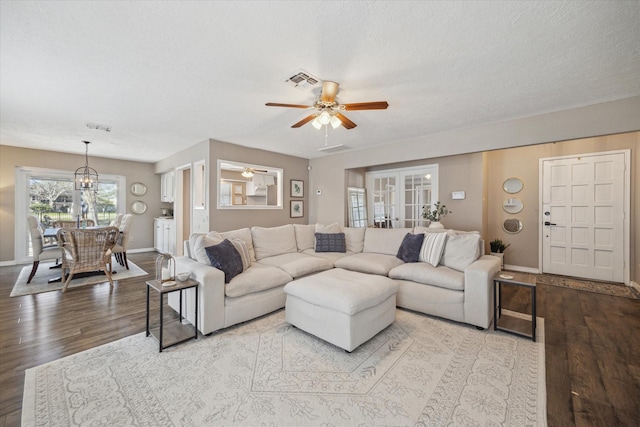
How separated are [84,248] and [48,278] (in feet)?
3.93

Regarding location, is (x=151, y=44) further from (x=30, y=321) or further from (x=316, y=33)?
(x=30, y=321)

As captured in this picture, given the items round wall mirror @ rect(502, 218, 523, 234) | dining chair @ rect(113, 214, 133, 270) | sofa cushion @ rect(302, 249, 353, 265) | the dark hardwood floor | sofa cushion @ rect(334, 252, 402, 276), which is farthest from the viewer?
round wall mirror @ rect(502, 218, 523, 234)

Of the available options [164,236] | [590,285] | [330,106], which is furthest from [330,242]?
[164,236]

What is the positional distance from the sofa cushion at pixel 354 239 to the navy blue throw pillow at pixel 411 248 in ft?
2.79

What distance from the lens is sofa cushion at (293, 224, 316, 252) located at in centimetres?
453

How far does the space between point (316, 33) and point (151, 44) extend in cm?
124

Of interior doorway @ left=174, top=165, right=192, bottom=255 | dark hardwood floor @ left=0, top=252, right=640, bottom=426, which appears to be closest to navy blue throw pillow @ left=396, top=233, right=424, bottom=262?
dark hardwood floor @ left=0, top=252, right=640, bottom=426

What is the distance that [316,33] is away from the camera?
5.89 ft

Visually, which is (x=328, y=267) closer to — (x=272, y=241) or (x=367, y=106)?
(x=272, y=241)

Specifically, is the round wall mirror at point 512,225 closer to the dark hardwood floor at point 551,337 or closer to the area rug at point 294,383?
the dark hardwood floor at point 551,337

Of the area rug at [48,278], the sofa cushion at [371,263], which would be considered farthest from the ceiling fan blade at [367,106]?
the area rug at [48,278]

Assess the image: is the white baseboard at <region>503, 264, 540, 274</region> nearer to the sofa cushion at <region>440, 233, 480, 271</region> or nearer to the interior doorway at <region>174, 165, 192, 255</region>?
the sofa cushion at <region>440, 233, 480, 271</region>

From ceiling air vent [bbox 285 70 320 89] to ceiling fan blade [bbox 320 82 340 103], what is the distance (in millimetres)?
89

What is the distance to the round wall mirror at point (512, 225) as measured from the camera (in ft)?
16.8
